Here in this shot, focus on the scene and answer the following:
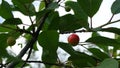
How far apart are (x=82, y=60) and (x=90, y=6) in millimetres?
238

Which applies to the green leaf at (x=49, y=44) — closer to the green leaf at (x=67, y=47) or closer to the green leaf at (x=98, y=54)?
the green leaf at (x=67, y=47)

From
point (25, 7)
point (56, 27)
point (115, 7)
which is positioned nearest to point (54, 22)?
point (56, 27)

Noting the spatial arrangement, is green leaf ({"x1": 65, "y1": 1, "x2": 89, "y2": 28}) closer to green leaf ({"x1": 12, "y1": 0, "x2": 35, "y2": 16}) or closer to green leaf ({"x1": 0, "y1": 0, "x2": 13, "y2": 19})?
green leaf ({"x1": 12, "y1": 0, "x2": 35, "y2": 16})

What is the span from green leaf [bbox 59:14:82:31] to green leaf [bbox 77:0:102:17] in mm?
66

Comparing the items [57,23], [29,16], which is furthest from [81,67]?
[29,16]

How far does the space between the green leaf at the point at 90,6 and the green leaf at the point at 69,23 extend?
0.07 metres

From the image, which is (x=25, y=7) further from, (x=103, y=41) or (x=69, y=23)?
(x=103, y=41)

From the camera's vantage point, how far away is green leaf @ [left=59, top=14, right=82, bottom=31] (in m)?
1.63

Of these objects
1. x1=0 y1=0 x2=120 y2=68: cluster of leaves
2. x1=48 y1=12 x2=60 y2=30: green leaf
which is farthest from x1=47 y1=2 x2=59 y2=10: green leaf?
x1=48 y1=12 x2=60 y2=30: green leaf

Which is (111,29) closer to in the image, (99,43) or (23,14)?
(99,43)

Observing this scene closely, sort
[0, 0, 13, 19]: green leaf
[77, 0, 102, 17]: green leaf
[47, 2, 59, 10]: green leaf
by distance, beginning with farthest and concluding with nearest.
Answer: [0, 0, 13, 19]: green leaf
[77, 0, 102, 17]: green leaf
[47, 2, 59, 10]: green leaf

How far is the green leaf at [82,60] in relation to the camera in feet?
5.21

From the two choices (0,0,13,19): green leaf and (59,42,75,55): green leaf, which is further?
(0,0,13,19): green leaf

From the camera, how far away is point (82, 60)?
161 cm
